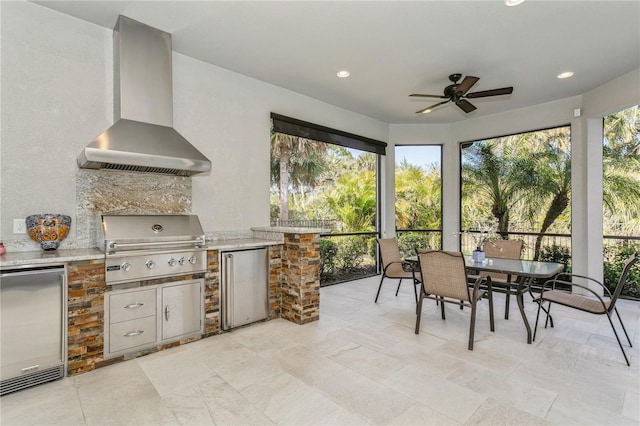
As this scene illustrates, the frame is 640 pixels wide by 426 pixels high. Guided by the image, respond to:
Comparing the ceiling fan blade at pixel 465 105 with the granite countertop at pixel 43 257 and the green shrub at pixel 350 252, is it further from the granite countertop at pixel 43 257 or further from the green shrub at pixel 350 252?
the granite countertop at pixel 43 257

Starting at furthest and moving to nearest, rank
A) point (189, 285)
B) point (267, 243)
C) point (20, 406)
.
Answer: point (267, 243)
point (189, 285)
point (20, 406)

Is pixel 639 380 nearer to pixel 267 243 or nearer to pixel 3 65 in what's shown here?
pixel 267 243

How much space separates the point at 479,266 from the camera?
3377 millimetres

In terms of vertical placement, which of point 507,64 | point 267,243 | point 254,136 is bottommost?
point 267,243

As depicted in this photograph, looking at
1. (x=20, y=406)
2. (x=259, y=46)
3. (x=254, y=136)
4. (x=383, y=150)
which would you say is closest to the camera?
→ (x=20, y=406)

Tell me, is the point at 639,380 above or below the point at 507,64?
below

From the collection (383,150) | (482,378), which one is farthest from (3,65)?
(383,150)

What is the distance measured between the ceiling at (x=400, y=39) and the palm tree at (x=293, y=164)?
836mm

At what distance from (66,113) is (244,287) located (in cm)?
228

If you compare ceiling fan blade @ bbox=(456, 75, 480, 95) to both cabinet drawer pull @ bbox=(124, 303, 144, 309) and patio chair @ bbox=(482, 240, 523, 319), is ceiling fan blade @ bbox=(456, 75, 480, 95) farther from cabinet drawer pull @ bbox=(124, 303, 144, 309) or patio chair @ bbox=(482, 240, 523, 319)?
cabinet drawer pull @ bbox=(124, 303, 144, 309)

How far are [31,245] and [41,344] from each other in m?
0.86

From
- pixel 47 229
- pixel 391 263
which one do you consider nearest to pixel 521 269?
pixel 391 263

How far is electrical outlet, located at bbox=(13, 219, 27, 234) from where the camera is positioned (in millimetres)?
2549

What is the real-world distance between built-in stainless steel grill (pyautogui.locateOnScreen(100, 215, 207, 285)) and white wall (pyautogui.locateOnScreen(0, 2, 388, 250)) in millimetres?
465
